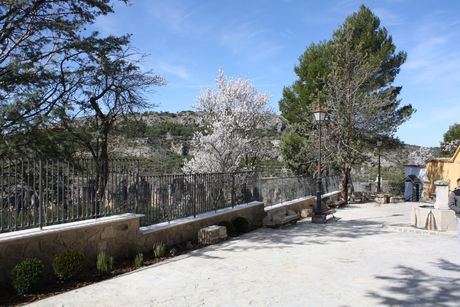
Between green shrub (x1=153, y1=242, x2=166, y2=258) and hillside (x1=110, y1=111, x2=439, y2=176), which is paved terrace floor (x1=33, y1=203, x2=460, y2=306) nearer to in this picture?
green shrub (x1=153, y1=242, x2=166, y2=258)

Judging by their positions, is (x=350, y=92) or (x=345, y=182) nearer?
(x=350, y=92)

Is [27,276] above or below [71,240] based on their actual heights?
below

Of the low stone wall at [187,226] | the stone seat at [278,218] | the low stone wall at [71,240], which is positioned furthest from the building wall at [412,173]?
the low stone wall at [71,240]

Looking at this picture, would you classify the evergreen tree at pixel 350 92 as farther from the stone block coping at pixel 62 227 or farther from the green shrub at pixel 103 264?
the green shrub at pixel 103 264

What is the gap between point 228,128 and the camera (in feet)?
91.8

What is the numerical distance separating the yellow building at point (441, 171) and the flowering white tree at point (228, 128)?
12287 mm

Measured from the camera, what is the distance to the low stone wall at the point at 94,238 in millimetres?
6487

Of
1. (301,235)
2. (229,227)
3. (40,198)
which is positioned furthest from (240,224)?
(40,198)

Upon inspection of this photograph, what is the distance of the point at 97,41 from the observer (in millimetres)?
13117

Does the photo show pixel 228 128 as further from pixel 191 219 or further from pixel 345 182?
pixel 191 219

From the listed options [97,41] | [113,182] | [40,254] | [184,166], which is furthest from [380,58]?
[40,254]

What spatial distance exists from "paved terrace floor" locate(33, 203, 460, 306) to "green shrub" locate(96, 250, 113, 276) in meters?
0.36

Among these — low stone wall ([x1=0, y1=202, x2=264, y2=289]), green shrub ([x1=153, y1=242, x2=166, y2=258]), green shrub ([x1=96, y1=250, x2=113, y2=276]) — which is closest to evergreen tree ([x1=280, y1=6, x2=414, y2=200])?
low stone wall ([x1=0, y1=202, x2=264, y2=289])

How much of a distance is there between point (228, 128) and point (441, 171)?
592 inches
